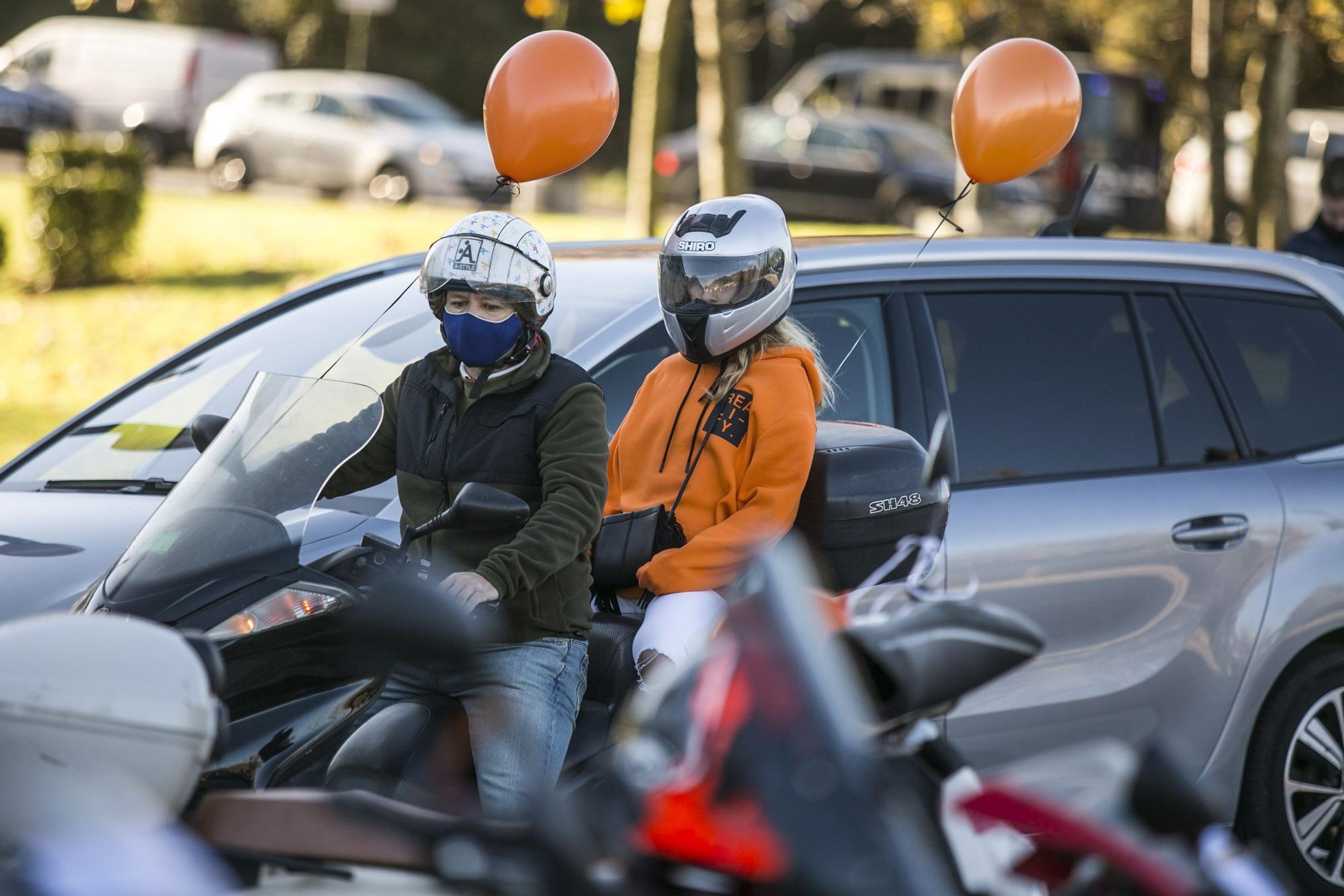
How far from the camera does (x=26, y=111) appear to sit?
26.6 meters

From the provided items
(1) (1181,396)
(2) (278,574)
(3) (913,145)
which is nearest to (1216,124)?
(3) (913,145)

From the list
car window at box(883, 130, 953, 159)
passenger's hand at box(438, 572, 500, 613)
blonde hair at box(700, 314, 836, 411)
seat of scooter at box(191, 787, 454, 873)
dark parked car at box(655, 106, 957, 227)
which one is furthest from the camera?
car window at box(883, 130, 953, 159)

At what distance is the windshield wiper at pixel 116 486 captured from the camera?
4.25 metres

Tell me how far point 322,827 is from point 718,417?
185 centimetres

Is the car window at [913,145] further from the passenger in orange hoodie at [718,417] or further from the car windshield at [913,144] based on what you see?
the passenger in orange hoodie at [718,417]

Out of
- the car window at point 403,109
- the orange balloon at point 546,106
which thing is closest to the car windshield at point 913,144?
the car window at point 403,109

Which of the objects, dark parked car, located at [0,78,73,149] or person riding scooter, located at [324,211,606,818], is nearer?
person riding scooter, located at [324,211,606,818]

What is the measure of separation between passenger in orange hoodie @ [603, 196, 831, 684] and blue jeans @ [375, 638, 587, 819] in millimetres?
299

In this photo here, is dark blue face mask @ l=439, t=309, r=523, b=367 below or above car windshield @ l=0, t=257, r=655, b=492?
above

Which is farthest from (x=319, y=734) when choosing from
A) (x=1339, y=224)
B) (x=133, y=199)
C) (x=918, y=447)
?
(x=133, y=199)

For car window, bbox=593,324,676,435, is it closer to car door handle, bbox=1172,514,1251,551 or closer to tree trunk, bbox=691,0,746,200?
car door handle, bbox=1172,514,1251,551

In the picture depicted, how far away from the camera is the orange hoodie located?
349 cm

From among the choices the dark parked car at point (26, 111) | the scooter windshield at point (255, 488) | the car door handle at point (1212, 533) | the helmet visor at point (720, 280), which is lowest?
the dark parked car at point (26, 111)

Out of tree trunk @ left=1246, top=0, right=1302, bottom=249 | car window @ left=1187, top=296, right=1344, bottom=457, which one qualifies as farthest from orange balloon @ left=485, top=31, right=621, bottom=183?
tree trunk @ left=1246, top=0, right=1302, bottom=249
